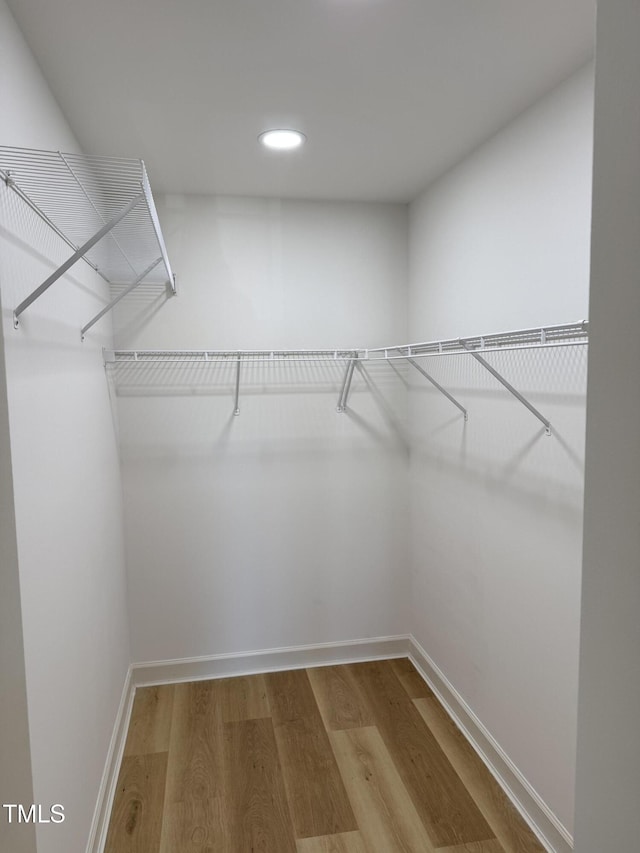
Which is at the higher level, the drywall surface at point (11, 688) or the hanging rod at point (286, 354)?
the hanging rod at point (286, 354)

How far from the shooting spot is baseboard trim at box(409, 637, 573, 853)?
1.86 m

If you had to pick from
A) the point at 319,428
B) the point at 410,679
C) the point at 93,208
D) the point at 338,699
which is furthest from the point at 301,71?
the point at 410,679

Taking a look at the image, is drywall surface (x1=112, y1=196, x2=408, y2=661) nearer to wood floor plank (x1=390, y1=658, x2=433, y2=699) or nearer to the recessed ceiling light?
wood floor plank (x1=390, y1=658, x2=433, y2=699)

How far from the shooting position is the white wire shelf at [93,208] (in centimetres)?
120

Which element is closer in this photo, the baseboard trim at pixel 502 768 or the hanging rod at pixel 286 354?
the baseboard trim at pixel 502 768

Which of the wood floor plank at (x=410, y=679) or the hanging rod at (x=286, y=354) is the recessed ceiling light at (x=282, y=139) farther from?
the wood floor plank at (x=410, y=679)

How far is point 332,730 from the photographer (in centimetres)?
250

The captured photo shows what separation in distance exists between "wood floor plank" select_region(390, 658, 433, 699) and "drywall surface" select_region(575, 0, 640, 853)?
223cm

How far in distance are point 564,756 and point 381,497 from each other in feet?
4.87

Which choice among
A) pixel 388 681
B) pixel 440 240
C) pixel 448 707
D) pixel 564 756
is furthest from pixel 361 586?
pixel 440 240

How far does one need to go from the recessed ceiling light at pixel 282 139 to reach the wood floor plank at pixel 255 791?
2.35m

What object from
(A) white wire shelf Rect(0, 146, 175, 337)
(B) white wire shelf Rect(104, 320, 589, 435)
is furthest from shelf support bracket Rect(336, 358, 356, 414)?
(A) white wire shelf Rect(0, 146, 175, 337)

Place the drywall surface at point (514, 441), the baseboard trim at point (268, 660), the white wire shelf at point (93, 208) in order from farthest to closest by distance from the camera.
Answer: the baseboard trim at point (268, 660), the drywall surface at point (514, 441), the white wire shelf at point (93, 208)

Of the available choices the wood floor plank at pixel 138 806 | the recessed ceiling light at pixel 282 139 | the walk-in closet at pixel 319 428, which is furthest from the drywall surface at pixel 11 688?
the recessed ceiling light at pixel 282 139
